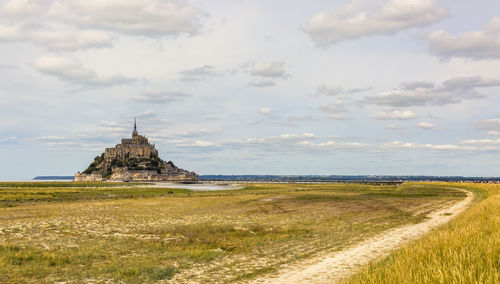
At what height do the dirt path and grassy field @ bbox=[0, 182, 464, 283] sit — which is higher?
the dirt path

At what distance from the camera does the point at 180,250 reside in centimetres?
2100

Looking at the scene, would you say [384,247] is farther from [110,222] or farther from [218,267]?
[110,222]

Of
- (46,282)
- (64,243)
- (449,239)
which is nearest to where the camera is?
(449,239)

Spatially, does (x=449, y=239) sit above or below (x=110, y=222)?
above

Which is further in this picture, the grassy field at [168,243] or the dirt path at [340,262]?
the grassy field at [168,243]

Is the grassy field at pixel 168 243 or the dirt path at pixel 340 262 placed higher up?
the dirt path at pixel 340 262

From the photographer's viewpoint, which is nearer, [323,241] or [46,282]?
[46,282]

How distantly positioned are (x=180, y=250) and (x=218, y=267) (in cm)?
448

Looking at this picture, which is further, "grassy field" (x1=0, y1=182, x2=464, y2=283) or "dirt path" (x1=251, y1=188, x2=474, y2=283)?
"grassy field" (x1=0, y1=182, x2=464, y2=283)

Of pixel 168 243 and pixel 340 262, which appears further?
pixel 168 243

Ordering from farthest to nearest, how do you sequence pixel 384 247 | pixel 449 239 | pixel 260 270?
pixel 384 247 → pixel 260 270 → pixel 449 239

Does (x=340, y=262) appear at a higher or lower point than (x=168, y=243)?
higher

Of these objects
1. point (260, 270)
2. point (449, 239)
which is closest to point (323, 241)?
point (260, 270)

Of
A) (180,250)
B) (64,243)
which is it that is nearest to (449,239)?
(180,250)
